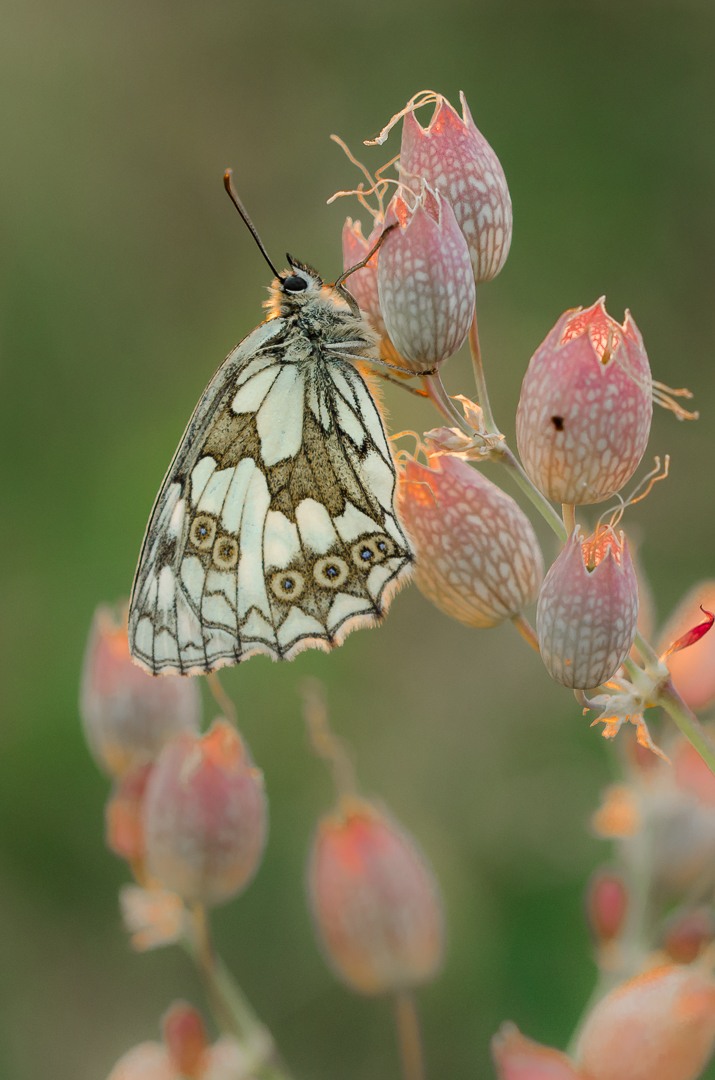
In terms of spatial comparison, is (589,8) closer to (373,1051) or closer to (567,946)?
(567,946)

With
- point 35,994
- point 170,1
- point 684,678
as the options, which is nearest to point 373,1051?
point 35,994

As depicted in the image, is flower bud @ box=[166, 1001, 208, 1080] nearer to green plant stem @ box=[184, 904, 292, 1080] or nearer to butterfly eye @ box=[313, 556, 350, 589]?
green plant stem @ box=[184, 904, 292, 1080]

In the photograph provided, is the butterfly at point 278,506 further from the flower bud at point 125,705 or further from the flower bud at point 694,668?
the flower bud at point 694,668

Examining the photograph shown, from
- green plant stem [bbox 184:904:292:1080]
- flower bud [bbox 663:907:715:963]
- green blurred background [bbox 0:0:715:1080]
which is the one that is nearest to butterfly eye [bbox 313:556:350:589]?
green plant stem [bbox 184:904:292:1080]

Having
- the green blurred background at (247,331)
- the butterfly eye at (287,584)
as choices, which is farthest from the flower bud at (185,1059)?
the green blurred background at (247,331)

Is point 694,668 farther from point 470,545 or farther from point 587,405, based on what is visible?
point 587,405

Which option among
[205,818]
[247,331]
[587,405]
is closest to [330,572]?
[205,818]

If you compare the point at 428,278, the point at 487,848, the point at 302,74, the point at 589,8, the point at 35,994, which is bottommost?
the point at 487,848

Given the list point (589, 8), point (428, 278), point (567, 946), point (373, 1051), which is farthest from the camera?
point (589, 8)

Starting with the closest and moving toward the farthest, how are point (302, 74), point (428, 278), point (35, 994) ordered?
point (428, 278), point (35, 994), point (302, 74)
